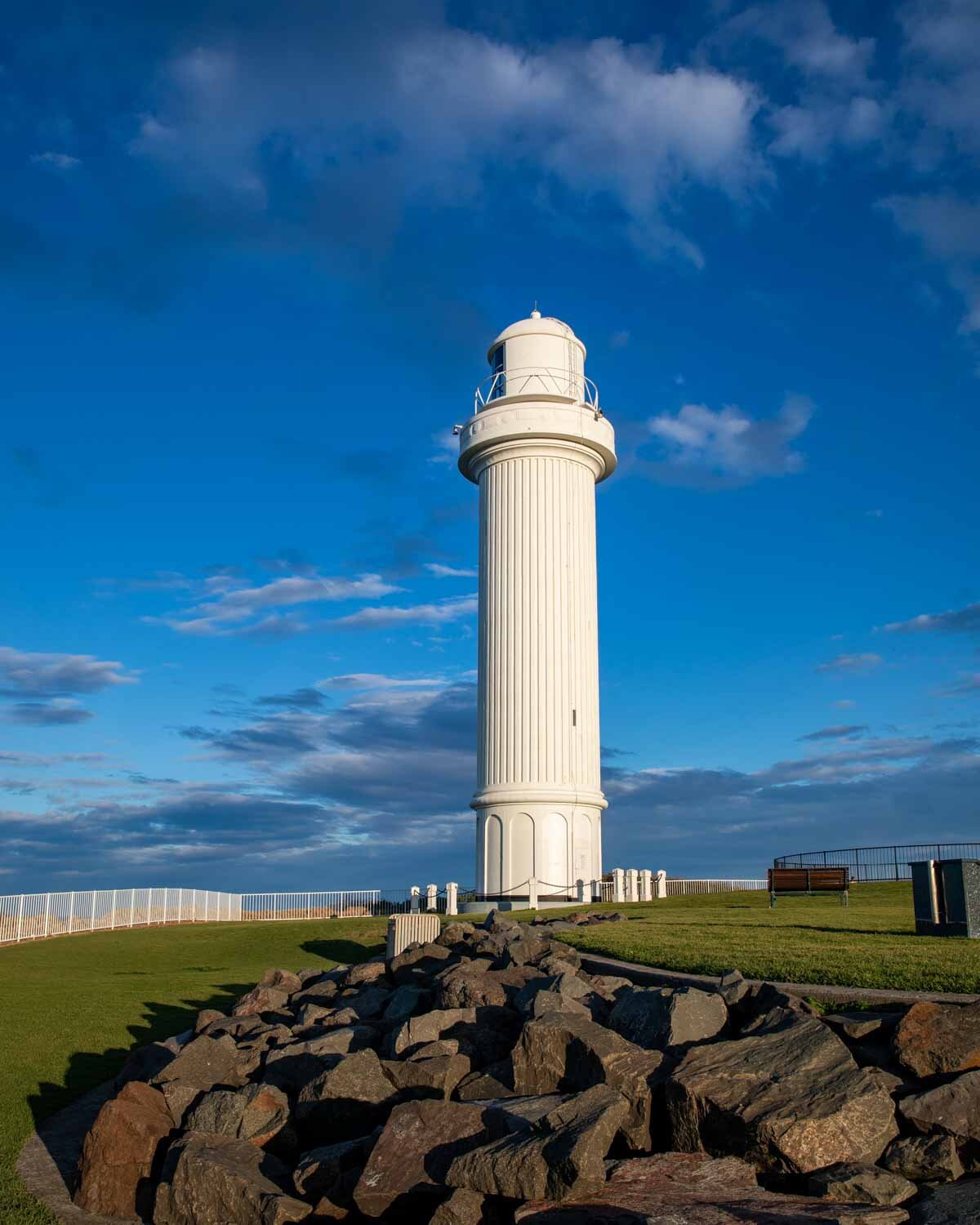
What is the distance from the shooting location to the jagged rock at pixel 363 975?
49.8ft

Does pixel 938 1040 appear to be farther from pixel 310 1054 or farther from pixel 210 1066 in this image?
pixel 210 1066

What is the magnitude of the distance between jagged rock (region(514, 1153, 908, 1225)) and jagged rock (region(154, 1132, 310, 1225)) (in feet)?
7.09

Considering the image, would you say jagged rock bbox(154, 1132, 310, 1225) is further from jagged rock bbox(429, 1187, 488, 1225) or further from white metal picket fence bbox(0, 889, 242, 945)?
white metal picket fence bbox(0, 889, 242, 945)

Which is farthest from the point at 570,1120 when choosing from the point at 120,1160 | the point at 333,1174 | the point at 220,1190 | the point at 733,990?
the point at 120,1160

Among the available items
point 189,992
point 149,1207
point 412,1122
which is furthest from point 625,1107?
point 189,992

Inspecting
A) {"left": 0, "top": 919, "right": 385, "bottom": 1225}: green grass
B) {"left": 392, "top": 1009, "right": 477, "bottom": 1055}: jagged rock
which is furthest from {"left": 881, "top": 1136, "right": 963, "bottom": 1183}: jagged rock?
{"left": 0, "top": 919, "right": 385, "bottom": 1225}: green grass

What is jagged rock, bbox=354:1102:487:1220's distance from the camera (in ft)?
23.6

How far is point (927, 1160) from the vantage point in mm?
6773

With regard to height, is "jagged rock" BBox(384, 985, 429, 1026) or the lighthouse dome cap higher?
the lighthouse dome cap

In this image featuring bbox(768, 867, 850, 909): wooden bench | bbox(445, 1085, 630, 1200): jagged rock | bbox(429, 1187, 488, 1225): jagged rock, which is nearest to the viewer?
bbox(445, 1085, 630, 1200): jagged rock

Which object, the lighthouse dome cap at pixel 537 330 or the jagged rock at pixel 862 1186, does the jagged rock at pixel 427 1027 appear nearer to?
the jagged rock at pixel 862 1186

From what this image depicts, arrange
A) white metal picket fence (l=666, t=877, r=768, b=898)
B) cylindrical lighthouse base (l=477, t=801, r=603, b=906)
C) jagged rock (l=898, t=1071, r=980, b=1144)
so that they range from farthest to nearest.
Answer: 1. white metal picket fence (l=666, t=877, r=768, b=898)
2. cylindrical lighthouse base (l=477, t=801, r=603, b=906)
3. jagged rock (l=898, t=1071, r=980, b=1144)

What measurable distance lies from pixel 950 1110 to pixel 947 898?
844 centimetres

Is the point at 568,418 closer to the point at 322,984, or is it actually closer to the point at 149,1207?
the point at 322,984
